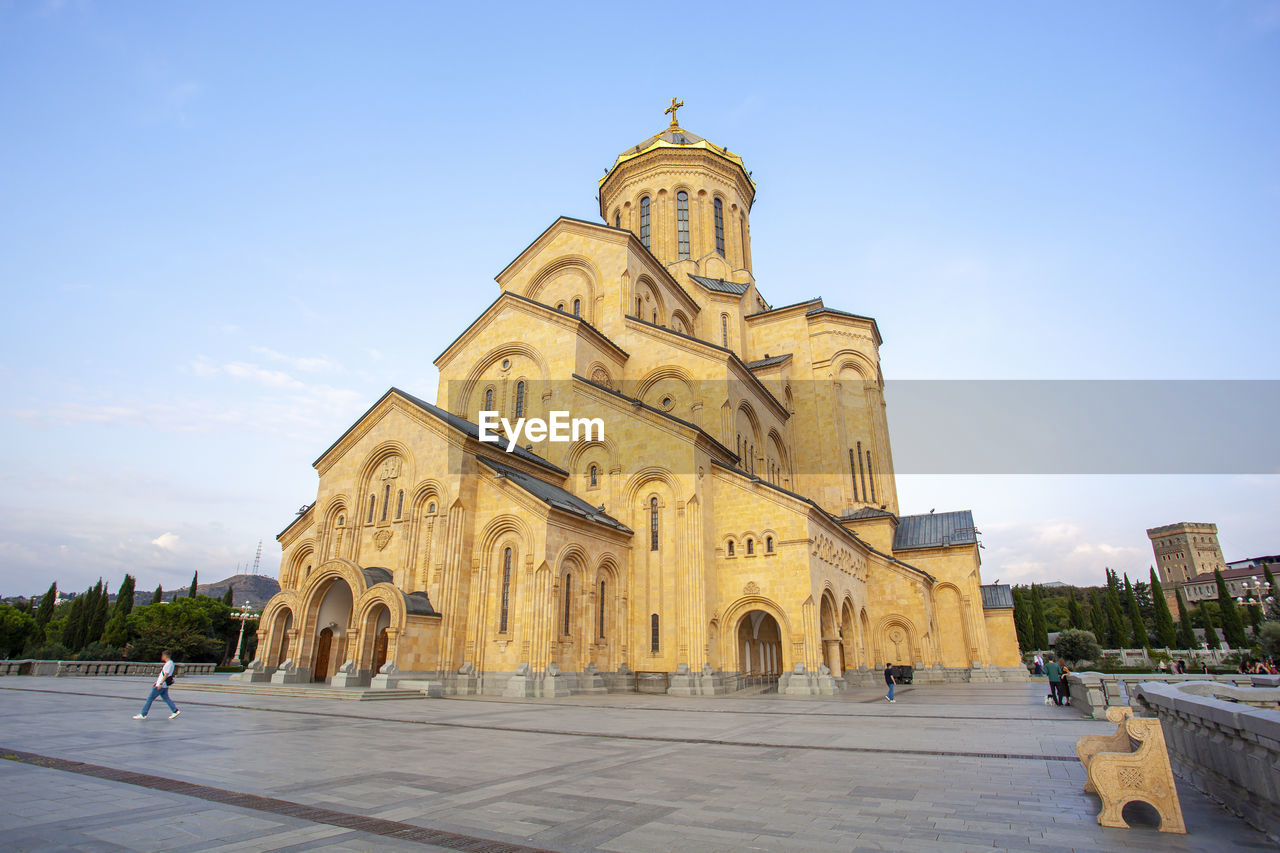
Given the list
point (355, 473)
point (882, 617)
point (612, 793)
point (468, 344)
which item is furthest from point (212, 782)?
point (882, 617)

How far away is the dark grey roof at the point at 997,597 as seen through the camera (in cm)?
3271

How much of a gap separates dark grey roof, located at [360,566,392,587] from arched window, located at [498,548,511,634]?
3.51 meters

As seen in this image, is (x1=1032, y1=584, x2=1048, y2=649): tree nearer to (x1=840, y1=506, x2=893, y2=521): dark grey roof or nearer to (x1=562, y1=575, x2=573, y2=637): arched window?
(x1=840, y1=506, x2=893, y2=521): dark grey roof

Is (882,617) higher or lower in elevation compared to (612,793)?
higher

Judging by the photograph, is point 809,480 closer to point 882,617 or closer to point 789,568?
point 882,617

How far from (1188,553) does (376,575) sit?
137018 mm

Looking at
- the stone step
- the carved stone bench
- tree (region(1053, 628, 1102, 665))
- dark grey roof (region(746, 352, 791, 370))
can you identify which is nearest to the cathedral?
the stone step

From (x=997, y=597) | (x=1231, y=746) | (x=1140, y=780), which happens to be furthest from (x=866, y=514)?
(x=1140, y=780)

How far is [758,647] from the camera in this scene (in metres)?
27.7

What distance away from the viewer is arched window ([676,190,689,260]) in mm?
38219

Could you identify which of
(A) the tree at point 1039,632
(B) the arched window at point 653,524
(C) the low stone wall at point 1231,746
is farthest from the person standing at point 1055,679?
(A) the tree at point 1039,632

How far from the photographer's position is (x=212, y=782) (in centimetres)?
667

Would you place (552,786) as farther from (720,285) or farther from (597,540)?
(720,285)

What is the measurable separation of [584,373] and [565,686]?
458 inches
